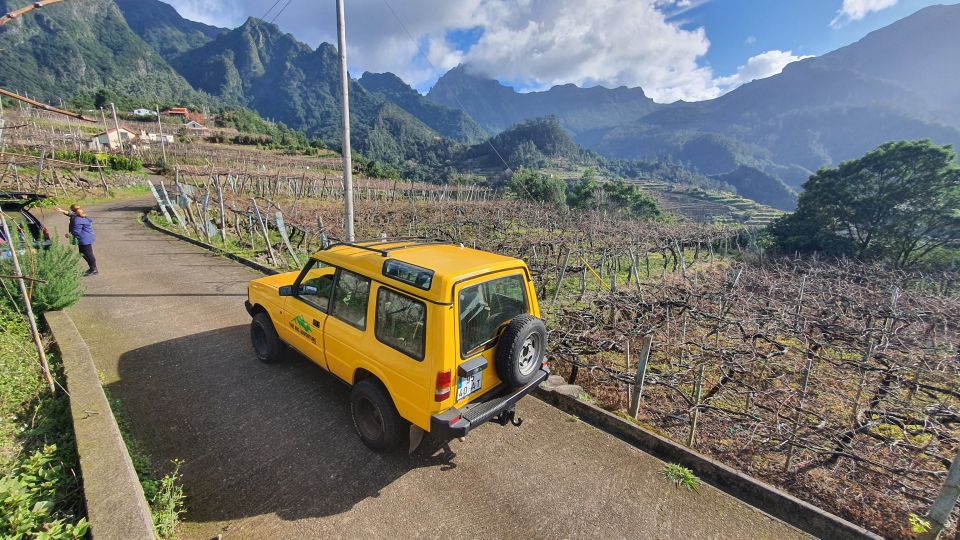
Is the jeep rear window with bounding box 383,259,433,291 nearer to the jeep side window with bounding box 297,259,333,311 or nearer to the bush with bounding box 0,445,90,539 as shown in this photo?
the jeep side window with bounding box 297,259,333,311

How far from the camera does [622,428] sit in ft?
13.5

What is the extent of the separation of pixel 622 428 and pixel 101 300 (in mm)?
9492

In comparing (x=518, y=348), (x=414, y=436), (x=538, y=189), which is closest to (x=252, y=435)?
(x=414, y=436)

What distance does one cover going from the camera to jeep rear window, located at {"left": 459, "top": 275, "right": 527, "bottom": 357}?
10.9 feet

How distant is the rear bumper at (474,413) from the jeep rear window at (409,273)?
1.09 m

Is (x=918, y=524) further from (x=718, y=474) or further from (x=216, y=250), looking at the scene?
(x=216, y=250)

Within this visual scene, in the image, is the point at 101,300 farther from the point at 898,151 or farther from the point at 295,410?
the point at 898,151

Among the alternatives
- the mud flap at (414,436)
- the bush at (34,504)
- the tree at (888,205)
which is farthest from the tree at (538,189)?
the bush at (34,504)

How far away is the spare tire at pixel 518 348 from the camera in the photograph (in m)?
3.52

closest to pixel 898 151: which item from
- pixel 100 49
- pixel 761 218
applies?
pixel 761 218

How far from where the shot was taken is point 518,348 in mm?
3529

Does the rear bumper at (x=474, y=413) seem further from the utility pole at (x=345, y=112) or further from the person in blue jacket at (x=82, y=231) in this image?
the person in blue jacket at (x=82, y=231)

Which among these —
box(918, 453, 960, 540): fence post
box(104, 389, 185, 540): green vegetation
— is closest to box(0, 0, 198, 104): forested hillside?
box(104, 389, 185, 540): green vegetation

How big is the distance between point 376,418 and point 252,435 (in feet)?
4.57
